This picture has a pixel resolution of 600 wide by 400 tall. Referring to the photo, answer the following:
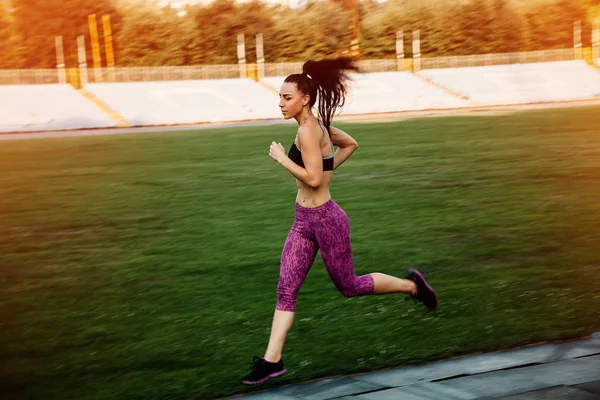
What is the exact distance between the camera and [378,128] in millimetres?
25719

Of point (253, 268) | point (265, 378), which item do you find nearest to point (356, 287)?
point (265, 378)

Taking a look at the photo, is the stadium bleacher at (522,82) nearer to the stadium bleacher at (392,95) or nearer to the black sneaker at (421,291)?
the stadium bleacher at (392,95)

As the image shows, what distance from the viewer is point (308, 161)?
4.37m

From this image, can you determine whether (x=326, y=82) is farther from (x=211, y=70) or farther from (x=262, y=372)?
(x=211, y=70)

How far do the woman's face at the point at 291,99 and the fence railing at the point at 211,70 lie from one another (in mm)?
26574

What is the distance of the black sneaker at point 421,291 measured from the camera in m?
5.25

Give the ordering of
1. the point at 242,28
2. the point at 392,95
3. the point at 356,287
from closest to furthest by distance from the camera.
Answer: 1. the point at 356,287
2. the point at 392,95
3. the point at 242,28

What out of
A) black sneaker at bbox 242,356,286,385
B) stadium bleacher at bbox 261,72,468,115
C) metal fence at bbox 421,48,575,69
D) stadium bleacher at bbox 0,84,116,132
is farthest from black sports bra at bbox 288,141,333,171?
metal fence at bbox 421,48,575,69

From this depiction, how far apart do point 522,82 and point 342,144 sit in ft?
128

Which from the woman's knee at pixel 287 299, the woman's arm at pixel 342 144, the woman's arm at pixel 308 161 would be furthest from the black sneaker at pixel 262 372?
the woman's arm at pixel 342 144

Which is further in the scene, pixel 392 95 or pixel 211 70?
pixel 211 70

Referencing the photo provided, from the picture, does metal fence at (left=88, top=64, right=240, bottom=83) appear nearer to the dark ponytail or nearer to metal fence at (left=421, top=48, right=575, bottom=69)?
metal fence at (left=421, top=48, right=575, bottom=69)

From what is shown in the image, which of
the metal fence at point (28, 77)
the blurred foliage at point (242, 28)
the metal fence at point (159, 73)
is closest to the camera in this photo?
the metal fence at point (28, 77)

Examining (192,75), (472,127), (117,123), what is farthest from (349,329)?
(192,75)
